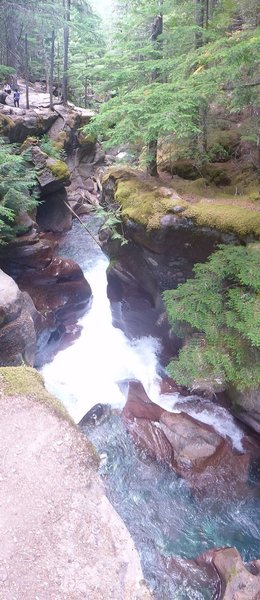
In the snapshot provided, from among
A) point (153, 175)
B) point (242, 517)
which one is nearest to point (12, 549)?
point (242, 517)

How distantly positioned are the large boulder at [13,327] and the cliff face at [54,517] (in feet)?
13.5

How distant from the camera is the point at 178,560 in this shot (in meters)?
7.14

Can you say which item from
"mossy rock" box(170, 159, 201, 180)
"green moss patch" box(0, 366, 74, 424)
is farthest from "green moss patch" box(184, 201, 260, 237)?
"green moss patch" box(0, 366, 74, 424)

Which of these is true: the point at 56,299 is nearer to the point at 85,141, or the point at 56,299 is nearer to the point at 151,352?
the point at 151,352

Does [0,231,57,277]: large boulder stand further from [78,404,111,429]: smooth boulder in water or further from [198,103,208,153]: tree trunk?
[198,103,208,153]: tree trunk

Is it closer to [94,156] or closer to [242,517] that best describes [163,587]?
[242,517]

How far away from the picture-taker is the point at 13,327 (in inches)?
383

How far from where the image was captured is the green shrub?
7.19 metres

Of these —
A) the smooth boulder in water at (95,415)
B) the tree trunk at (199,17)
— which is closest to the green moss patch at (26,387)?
the smooth boulder in water at (95,415)

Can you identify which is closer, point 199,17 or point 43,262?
point 199,17

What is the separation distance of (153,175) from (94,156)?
15.9 meters

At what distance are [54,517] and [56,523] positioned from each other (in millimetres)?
77

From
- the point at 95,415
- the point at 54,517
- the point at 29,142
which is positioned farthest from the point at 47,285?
the point at 54,517

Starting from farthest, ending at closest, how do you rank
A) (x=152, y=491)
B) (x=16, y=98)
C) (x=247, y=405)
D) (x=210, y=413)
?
(x=16, y=98) < (x=210, y=413) < (x=247, y=405) < (x=152, y=491)
